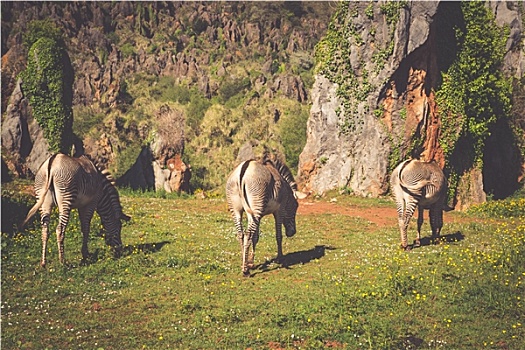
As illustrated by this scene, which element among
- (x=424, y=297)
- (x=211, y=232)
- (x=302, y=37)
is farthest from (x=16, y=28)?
(x=424, y=297)

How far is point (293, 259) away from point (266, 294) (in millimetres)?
4135

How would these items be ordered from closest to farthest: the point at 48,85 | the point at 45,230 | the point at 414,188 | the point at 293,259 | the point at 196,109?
the point at 45,230 → the point at 293,259 → the point at 414,188 → the point at 48,85 → the point at 196,109

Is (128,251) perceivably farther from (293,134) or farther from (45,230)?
(293,134)

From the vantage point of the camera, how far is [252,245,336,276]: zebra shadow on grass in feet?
51.1

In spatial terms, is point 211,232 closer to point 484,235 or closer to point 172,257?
point 172,257

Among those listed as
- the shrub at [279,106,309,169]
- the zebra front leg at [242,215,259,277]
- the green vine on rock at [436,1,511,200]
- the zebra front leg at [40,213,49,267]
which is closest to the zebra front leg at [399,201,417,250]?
the zebra front leg at [242,215,259,277]

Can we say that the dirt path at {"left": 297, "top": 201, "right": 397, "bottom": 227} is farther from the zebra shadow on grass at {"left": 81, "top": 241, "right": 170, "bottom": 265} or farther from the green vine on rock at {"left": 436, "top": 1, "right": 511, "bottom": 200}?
the zebra shadow on grass at {"left": 81, "top": 241, "right": 170, "bottom": 265}

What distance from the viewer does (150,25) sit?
93.7 metres

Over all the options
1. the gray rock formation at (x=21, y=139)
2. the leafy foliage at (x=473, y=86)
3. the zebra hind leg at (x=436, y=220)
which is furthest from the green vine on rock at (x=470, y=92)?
the gray rock formation at (x=21, y=139)

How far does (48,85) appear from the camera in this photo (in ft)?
128

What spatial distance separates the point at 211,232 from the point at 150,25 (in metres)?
81.5

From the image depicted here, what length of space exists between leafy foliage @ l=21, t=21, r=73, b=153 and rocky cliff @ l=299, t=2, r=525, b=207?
67.9 ft

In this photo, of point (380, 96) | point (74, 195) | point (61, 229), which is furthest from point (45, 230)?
point (380, 96)

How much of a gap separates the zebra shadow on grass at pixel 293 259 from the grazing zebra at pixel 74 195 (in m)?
5.14
